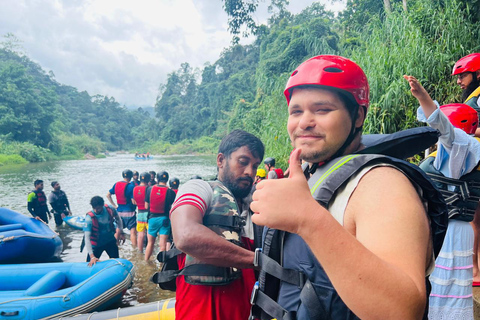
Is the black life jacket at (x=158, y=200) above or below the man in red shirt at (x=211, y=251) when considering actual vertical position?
below

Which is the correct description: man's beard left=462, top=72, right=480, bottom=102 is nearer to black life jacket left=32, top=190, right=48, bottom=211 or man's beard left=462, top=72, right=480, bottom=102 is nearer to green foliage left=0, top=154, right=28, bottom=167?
black life jacket left=32, top=190, right=48, bottom=211

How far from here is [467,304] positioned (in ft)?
7.11

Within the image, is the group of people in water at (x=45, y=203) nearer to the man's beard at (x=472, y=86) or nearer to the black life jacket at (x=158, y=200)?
the black life jacket at (x=158, y=200)

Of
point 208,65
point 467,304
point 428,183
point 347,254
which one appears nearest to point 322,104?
point 428,183

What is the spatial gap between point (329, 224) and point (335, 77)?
22.9 inches

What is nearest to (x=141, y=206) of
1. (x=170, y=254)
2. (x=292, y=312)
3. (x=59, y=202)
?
(x=59, y=202)

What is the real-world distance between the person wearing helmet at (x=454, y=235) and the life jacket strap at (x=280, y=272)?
1.66m

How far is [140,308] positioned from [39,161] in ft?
148

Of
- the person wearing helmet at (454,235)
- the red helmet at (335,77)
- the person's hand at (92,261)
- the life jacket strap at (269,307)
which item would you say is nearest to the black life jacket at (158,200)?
the person's hand at (92,261)

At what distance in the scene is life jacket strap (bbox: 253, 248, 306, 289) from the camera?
1.03 meters

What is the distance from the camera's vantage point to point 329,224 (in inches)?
31.0

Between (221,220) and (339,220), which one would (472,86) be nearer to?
(221,220)

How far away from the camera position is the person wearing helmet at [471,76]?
123 inches

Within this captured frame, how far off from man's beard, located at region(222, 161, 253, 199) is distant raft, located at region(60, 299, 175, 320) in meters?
1.79
